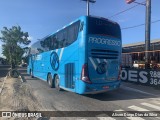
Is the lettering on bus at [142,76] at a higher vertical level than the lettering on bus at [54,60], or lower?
lower

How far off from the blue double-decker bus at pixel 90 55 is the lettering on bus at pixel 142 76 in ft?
14.0

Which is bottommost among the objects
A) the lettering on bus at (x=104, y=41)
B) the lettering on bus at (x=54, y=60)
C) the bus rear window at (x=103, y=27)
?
the lettering on bus at (x=54, y=60)

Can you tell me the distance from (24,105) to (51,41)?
21.2 feet

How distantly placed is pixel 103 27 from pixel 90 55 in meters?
1.67

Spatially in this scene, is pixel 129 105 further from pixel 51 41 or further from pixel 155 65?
pixel 155 65

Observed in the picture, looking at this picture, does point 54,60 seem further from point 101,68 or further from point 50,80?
point 101,68

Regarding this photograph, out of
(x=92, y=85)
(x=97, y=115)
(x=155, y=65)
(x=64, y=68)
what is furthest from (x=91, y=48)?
(x=155, y=65)

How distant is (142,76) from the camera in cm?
1546

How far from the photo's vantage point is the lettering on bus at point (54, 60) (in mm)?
13202

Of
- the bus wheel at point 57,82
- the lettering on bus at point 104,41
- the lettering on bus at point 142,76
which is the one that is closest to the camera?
the lettering on bus at point 104,41

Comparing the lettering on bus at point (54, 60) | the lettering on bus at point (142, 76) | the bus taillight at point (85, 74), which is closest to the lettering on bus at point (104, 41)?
the bus taillight at point (85, 74)

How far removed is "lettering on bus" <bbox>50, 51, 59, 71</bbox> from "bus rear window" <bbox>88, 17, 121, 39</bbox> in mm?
3911

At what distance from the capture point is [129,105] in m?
9.16

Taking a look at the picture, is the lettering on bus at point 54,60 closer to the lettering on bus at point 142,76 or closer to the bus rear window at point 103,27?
the bus rear window at point 103,27
